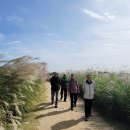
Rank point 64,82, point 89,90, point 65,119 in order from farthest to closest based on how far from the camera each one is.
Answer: point 64,82
point 89,90
point 65,119

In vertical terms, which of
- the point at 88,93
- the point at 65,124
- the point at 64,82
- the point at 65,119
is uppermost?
the point at 64,82

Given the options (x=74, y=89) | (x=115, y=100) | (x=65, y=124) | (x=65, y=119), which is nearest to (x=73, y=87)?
(x=74, y=89)

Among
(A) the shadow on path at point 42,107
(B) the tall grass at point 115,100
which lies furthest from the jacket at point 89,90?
(A) the shadow on path at point 42,107

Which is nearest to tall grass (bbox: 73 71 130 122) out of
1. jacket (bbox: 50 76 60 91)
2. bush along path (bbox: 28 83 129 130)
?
bush along path (bbox: 28 83 129 130)

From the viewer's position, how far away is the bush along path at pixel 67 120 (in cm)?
1536

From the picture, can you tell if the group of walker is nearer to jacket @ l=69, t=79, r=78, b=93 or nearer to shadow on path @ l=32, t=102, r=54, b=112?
jacket @ l=69, t=79, r=78, b=93

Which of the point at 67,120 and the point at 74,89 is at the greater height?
the point at 74,89

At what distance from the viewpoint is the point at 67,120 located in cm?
1662

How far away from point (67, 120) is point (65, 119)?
206 millimetres

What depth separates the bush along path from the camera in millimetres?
15365

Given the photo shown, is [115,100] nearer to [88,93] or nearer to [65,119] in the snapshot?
[88,93]

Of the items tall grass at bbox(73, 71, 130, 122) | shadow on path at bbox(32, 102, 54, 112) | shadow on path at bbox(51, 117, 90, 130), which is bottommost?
shadow on path at bbox(51, 117, 90, 130)

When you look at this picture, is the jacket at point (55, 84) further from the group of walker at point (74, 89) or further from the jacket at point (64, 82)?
the jacket at point (64, 82)

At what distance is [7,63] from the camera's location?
13930mm
